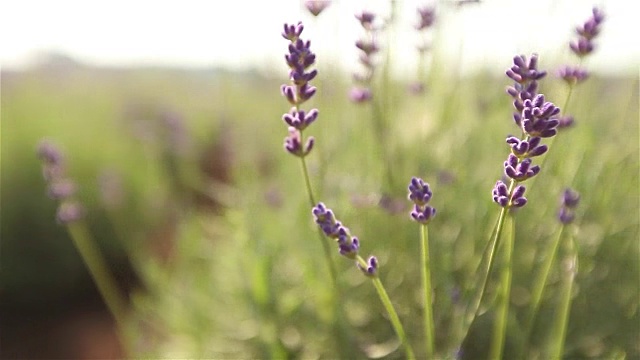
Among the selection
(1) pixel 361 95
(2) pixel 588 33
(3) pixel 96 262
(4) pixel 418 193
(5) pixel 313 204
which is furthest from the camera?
(3) pixel 96 262

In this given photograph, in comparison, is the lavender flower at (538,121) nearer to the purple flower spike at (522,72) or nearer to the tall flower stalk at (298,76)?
the purple flower spike at (522,72)

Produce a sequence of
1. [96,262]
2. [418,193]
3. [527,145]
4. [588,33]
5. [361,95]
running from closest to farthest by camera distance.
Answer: [527,145] < [418,193] < [588,33] < [361,95] < [96,262]

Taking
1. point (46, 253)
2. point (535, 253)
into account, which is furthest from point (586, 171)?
point (46, 253)

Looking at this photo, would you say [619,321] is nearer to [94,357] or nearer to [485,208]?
[485,208]

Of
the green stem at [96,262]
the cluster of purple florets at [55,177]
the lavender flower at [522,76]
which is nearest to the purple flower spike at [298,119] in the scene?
the lavender flower at [522,76]

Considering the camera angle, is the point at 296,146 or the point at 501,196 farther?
the point at 296,146

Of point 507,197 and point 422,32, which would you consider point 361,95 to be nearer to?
point 422,32

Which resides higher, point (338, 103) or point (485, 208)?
point (338, 103)

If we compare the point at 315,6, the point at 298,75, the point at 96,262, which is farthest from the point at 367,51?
the point at 96,262

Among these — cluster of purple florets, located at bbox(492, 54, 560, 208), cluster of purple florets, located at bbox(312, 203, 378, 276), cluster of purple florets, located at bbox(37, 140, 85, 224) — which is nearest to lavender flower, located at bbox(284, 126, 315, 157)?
cluster of purple florets, located at bbox(312, 203, 378, 276)

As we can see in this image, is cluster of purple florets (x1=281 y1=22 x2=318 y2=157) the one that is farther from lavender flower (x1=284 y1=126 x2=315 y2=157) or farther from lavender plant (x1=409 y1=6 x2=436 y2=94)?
lavender plant (x1=409 y1=6 x2=436 y2=94)

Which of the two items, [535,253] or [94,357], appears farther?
[94,357]
